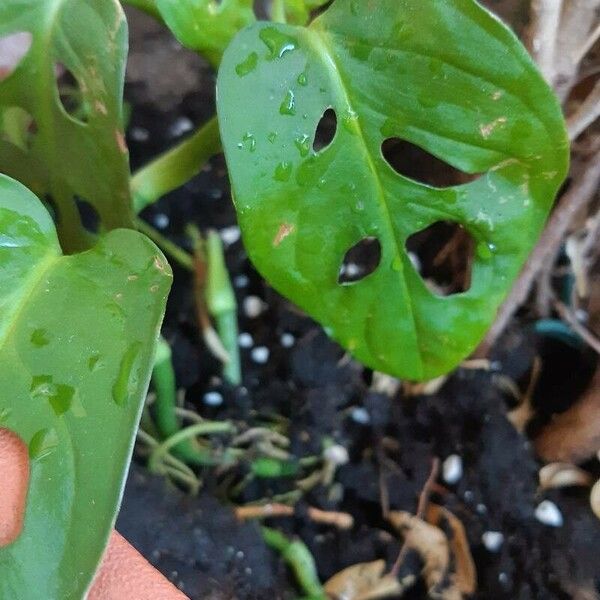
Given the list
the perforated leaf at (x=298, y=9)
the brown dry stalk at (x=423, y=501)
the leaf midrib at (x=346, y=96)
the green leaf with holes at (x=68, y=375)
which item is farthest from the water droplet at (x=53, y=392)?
the brown dry stalk at (x=423, y=501)

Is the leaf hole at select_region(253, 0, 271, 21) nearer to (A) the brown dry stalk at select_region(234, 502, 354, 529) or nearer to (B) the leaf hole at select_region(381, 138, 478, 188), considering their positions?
(B) the leaf hole at select_region(381, 138, 478, 188)

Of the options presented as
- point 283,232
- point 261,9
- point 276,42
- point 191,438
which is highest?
point 276,42

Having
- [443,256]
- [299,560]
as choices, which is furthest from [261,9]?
[299,560]

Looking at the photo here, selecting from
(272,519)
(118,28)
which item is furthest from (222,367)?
(118,28)

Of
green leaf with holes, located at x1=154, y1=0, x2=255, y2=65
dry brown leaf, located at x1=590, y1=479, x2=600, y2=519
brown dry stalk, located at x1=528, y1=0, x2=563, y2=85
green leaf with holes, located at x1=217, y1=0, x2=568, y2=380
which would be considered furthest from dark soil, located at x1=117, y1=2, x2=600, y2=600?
green leaf with holes, located at x1=154, y1=0, x2=255, y2=65

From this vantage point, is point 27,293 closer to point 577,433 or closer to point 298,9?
point 298,9

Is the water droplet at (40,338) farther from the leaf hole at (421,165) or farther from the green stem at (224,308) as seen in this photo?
the leaf hole at (421,165)

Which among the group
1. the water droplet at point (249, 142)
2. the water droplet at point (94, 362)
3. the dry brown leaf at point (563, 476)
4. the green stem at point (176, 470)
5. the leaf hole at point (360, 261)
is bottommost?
the dry brown leaf at point (563, 476)

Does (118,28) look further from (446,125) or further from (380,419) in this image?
(380,419)
